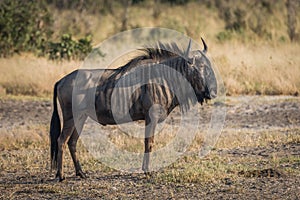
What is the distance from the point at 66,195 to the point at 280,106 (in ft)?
24.5

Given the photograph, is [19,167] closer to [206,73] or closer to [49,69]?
Answer: [206,73]

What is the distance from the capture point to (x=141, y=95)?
370 inches

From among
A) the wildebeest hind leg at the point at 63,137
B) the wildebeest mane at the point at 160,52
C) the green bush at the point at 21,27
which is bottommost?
the wildebeest hind leg at the point at 63,137

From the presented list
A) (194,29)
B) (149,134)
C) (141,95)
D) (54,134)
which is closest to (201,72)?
(141,95)

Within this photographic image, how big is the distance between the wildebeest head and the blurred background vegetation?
21.1 feet

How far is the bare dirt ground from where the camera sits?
812 centimetres

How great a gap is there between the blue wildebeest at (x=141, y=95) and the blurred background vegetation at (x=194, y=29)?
648 centimetres

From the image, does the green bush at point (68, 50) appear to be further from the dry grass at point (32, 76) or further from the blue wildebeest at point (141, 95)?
the blue wildebeest at point (141, 95)

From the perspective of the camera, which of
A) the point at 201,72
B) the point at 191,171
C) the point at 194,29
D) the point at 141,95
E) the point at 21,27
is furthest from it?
the point at 194,29

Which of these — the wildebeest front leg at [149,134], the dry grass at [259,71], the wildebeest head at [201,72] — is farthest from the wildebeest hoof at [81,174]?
the dry grass at [259,71]

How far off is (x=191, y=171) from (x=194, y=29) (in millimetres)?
16664

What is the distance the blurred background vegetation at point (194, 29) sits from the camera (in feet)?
54.7

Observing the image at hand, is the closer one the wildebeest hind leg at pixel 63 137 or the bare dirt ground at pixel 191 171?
the bare dirt ground at pixel 191 171

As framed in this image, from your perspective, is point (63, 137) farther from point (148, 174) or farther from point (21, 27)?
point (21, 27)
